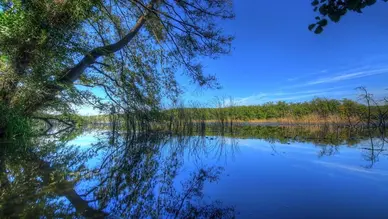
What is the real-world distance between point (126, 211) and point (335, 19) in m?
2.41

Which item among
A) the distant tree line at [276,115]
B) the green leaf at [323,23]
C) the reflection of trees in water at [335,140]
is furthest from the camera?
the distant tree line at [276,115]

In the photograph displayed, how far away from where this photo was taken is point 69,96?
24.0 feet

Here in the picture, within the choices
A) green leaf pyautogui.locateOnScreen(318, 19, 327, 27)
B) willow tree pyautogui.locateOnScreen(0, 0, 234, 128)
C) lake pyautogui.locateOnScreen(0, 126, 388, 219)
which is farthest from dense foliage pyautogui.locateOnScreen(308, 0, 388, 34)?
willow tree pyautogui.locateOnScreen(0, 0, 234, 128)

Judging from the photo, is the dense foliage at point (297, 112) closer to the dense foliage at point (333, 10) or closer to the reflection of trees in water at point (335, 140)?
the reflection of trees in water at point (335, 140)

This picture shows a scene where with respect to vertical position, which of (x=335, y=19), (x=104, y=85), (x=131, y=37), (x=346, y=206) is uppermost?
(x=131, y=37)

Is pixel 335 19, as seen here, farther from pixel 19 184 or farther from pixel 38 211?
pixel 19 184

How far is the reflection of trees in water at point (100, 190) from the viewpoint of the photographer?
2.03 meters

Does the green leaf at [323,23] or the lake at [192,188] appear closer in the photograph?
the lake at [192,188]

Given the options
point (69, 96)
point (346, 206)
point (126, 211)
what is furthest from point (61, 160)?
point (346, 206)

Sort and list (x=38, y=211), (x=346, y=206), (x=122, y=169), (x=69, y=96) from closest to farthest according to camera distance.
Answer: (x=38, y=211) < (x=346, y=206) < (x=122, y=169) < (x=69, y=96)

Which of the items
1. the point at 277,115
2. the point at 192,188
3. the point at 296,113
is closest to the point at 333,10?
the point at 192,188

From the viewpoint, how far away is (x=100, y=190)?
102 inches

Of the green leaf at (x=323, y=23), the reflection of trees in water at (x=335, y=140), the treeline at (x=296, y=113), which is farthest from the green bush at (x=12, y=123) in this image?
the green leaf at (x=323, y=23)

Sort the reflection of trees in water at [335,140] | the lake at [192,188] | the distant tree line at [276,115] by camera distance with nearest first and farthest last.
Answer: the lake at [192,188], the reflection of trees in water at [335,140], the distant tree line at [276,115]
